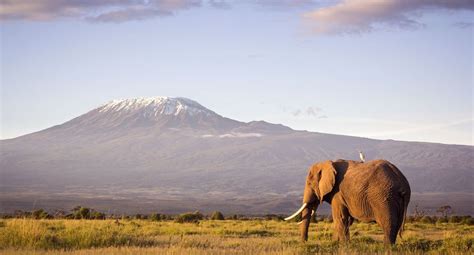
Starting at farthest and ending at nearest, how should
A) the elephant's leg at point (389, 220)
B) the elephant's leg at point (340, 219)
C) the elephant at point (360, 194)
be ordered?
the elephant's leg at point (340, 219), the elephant at point (360, 194), the elephant's leg at point (389, 220)

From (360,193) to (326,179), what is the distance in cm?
120

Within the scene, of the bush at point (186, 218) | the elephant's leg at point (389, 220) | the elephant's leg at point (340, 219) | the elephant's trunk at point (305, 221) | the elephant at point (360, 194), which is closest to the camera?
the elephant's leg at point (389, 220)

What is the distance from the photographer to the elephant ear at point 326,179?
19.9m

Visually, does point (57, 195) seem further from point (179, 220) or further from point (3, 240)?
point (3, 240)

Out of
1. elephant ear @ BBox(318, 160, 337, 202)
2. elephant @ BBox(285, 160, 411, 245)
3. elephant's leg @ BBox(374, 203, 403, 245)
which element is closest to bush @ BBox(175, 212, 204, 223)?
elephant @ BBox(285, 160, 411, 245)

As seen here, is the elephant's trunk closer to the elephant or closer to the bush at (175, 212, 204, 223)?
the elephant

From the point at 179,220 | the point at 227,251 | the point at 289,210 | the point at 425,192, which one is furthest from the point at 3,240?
the point at 425,192

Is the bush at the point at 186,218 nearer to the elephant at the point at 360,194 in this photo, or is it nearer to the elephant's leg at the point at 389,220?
the elephant at the point at 360,194

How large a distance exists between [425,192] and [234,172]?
48.1m

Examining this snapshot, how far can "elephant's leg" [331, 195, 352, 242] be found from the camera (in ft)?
64.4

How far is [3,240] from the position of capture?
17375mm

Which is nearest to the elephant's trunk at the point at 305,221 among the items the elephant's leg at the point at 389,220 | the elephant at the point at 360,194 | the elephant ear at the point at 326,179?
the elephant at the point at 360,194

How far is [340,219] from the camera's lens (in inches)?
781

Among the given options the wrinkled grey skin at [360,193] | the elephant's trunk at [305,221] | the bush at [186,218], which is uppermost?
the wrinkled grey skin at [360,193]
